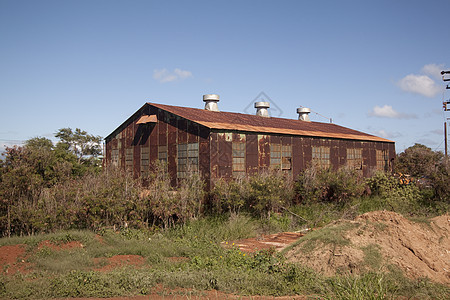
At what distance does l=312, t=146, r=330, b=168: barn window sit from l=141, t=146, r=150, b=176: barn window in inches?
347

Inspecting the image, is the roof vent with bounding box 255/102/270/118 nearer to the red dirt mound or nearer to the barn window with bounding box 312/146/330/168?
the barn window with bounding box 312/146/330/168

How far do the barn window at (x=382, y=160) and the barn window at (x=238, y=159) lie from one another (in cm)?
1284

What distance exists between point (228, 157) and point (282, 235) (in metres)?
4.51

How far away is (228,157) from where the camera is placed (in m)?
16.3

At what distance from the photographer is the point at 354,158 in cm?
2375

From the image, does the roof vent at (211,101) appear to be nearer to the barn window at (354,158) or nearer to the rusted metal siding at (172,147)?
the rusted metal siding at (172,147)

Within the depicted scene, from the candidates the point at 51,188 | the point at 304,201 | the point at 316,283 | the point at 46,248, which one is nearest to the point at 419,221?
the point at 316,283

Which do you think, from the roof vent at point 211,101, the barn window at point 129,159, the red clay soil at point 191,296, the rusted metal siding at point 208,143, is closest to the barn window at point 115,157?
the rusted metal siding at point 208,143

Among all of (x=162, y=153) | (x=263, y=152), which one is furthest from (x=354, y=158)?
(x=162, y=153)

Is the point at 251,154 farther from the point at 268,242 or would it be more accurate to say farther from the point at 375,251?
the point at 375,251

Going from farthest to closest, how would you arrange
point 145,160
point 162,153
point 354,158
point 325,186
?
1. point 354,158
2. point 145,160
3. point 325,186
4. point 162,153

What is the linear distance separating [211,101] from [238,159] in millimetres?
7037

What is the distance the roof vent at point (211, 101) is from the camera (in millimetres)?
22656

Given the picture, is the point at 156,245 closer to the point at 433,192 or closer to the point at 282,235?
the point at 282,235
